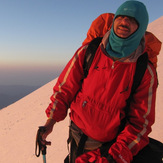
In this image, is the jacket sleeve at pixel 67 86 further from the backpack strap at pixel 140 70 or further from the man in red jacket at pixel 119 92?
the backpack strap at pixel 140 70

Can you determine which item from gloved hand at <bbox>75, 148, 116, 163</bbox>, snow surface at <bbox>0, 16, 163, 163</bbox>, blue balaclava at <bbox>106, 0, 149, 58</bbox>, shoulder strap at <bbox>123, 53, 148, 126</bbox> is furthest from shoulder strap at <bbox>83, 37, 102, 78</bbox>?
snow surface at <bbox>0, 16, 163, 163</bbox>

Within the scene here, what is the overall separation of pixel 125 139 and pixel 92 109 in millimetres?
439

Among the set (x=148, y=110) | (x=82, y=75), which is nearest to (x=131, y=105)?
(x=148, y=110)


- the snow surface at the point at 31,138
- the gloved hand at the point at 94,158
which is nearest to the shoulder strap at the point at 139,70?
the gloved hand at the point at 94,158

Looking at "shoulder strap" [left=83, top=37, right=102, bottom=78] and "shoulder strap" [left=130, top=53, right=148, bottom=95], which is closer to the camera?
"shoulder strap" [left=130, top=53, right=148, bottom=95]

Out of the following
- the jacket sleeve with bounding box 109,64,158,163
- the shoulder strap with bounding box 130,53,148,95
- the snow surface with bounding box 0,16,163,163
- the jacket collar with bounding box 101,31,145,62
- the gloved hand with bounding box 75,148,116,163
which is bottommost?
the snow surface with bounding box 0,16,163,163

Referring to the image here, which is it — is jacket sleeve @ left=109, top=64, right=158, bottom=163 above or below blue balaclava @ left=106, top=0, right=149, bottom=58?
below

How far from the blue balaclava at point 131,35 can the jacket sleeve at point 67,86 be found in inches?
14.2

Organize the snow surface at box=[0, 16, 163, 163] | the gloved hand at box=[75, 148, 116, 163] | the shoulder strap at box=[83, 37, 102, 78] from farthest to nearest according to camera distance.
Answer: the snow surface at box=[0, 16, 163, 163], the shoulder strap at box=[83, 37, 102, 78], the gloved hand at box=[75, 148, 116, 163]

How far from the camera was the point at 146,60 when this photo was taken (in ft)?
5.04

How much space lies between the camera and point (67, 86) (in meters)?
1.91

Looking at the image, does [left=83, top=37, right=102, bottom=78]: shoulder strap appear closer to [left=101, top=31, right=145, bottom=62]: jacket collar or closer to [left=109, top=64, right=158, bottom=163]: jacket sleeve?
[left=101, top=31, right=145, bottom=62]: jacket collar

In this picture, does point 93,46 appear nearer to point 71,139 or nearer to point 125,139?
point 125,139

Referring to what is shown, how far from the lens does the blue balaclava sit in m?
1.55
